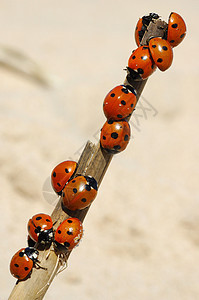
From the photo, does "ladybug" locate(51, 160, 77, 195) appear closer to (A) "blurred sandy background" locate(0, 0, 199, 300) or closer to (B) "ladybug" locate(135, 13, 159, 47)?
(A) "blurred sandy background" locate(0, 0, 199, 300)

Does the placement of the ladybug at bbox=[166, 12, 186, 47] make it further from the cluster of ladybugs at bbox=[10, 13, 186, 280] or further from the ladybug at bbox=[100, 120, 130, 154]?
the ladybug at bbox=[100, 120, 130, 154]

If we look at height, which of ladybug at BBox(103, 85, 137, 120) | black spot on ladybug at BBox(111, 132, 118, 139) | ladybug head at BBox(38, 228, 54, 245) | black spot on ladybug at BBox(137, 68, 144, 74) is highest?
black spot on ladybug at BBox(137, 68, 144, 74)

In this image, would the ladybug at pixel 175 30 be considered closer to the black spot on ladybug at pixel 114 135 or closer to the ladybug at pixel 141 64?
the ladybug at pixel 141 64

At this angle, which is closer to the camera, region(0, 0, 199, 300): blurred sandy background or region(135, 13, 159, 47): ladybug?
region(135, 13, 159, 47): ladybug

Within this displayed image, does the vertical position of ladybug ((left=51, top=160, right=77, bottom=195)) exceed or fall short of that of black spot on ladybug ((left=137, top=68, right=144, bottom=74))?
it falls short

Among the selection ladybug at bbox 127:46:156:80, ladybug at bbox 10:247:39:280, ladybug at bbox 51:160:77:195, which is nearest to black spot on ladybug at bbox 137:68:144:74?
ladybug at bbox 127:46:156:80

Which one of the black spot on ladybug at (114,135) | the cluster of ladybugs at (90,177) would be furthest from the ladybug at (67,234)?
the black spot on ladybug at (114,135)
